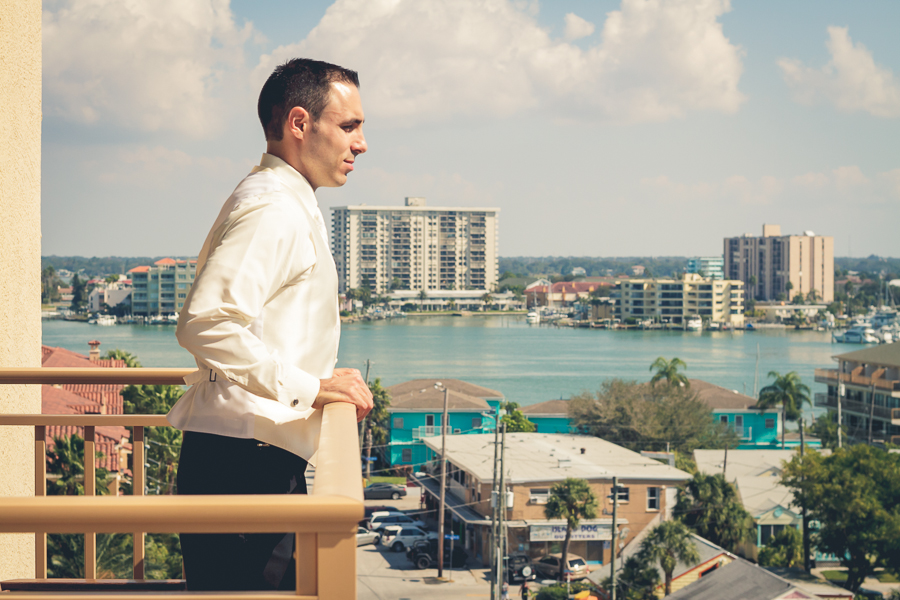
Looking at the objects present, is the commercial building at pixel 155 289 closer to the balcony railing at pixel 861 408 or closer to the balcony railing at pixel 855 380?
the balcony railing at pixel 855 380

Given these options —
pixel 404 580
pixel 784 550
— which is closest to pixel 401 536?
pixel 404 580

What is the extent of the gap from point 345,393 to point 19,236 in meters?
1.79

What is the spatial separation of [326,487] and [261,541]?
1.32ft

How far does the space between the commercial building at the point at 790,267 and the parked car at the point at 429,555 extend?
110 m

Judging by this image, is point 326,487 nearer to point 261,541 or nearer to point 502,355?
point 261,541

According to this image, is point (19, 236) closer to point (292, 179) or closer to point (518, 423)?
point (292, 179)

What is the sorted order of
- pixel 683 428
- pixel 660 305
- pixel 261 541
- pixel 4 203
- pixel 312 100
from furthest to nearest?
pixel 660 305 → pixel 683 428 → pixel 4 203 → pixel 312 100 → pixel 261 541

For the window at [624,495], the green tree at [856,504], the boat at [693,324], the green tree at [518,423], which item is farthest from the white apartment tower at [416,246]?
the green tree at [856,504]

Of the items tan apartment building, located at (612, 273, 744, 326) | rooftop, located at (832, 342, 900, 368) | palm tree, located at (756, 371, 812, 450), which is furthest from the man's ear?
tan apartment building, located at (612, 273, 744, 326)

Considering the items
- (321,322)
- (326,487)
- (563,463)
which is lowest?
(563,463)

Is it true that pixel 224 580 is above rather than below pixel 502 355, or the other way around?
above

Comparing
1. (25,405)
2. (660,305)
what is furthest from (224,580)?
(660,305)

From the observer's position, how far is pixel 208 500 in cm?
79

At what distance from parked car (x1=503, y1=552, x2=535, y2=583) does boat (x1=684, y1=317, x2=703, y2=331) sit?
236 ft
